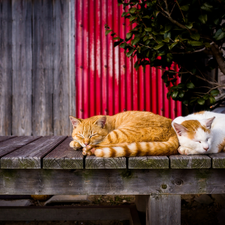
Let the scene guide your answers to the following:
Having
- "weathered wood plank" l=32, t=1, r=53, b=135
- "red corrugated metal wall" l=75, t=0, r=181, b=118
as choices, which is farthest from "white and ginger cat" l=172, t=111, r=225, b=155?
"weathered wood plank" l=32, t=1, r=53, b=135

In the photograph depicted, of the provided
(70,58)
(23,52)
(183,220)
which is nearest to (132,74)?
(70,58)

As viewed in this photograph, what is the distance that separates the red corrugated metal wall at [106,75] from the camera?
3.91 metres

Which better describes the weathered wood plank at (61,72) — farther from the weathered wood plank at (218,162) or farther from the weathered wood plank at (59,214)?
the weathered wood plank at (218,162)

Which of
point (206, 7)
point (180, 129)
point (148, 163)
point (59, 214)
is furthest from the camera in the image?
point (59, 214)

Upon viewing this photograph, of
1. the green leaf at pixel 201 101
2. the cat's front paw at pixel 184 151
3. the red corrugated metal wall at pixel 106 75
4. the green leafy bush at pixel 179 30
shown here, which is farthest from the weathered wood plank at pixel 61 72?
the cat's front paw at pixel 184 151

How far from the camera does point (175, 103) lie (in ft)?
13.0

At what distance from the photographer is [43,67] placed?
407 cm

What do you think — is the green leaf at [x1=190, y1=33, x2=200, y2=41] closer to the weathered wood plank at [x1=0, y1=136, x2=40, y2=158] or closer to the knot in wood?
the knot in wood

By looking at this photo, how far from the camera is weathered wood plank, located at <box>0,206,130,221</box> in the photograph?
2.38 metres

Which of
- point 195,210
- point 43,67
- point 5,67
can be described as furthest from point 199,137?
point 5,67

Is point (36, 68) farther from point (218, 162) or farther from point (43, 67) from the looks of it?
point (218, 162)

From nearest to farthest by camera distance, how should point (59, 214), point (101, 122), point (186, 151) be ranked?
1. point (186, 151)
2. point (101, 122)
3. point (59, 214)

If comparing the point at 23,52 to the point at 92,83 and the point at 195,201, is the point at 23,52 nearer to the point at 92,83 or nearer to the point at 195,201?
the point at 92,83

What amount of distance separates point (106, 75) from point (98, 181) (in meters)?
2.77
